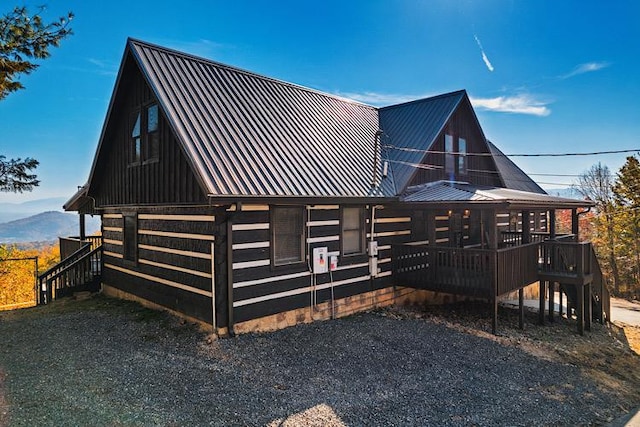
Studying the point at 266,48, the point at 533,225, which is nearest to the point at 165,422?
the point at 266,48

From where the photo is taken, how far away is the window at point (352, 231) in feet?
33.1

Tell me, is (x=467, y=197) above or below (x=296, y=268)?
above

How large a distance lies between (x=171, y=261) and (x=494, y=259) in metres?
7.89

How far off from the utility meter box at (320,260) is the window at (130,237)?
17.2 feet

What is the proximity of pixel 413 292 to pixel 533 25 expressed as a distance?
12827 millimetres

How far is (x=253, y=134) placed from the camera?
952 centimetres

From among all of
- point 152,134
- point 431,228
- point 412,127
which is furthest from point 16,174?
point 412,127

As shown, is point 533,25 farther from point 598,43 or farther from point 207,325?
point 207,325

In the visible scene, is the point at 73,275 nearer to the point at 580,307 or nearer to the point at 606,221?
the point at 580,307

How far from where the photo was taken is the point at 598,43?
64.3 ft

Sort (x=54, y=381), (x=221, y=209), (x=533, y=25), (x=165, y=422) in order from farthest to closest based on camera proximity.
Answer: (x=533, y=25), (x=221, y=209), (x=54, y=381), (x=165, y=422)

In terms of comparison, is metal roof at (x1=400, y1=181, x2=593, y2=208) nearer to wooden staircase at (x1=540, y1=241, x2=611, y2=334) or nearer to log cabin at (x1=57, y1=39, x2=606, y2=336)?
log cabin at (x1=57, y1=39, x2=606, y2=336)

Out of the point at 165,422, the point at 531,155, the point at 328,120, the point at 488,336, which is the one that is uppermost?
the point at 328,120

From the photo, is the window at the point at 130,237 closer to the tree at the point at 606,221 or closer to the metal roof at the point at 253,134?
the metal roof at the point at 253,134
